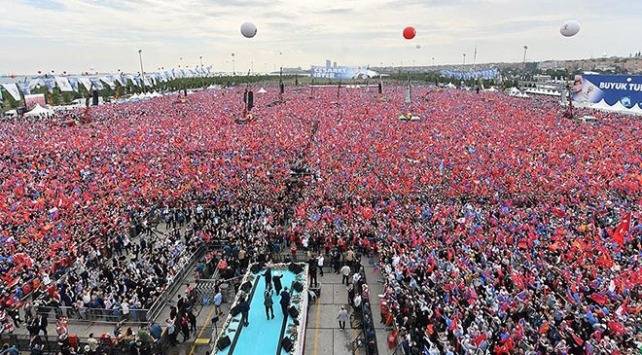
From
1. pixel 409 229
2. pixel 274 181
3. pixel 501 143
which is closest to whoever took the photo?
pixel 409 229

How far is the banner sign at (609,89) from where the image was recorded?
5522 centimetres

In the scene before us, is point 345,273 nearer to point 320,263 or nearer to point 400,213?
point 320,263

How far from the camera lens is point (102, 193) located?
953 inches

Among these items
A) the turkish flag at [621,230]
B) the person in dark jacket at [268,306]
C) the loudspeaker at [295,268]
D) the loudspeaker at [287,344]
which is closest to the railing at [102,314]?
the person in dark jacket at [268,306]

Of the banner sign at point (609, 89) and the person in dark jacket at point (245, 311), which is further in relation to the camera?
Answer: the banner sign at point (609, 89)

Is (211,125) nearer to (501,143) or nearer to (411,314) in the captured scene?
(501,143)

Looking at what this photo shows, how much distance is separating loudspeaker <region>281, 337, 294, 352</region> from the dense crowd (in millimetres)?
3009

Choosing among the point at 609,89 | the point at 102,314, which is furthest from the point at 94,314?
the point at 609,89

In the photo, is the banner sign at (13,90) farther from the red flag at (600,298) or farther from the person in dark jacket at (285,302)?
the red flag at (600,298)

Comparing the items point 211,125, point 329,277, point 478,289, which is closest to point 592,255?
point 478,289

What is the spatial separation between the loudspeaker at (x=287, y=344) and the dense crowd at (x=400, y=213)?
301 cm

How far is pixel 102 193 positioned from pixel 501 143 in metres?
27.2

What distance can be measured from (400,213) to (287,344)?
10.2 meters

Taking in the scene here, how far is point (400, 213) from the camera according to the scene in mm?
20984
